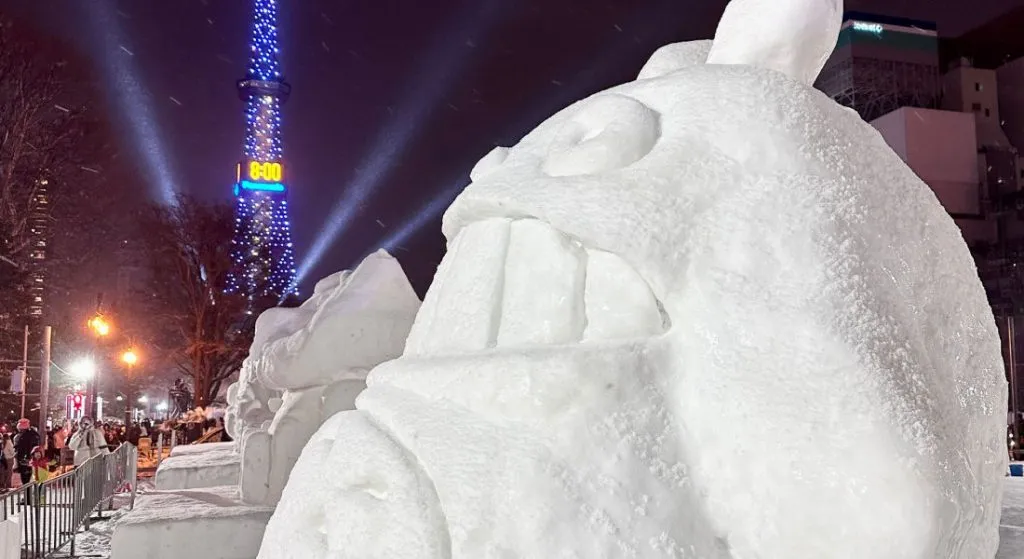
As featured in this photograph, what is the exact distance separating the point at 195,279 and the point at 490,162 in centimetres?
2579

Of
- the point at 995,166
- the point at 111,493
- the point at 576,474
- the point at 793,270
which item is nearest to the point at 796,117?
the point at 793,270

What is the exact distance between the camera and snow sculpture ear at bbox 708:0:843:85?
1983 mm

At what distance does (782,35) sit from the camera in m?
1.99

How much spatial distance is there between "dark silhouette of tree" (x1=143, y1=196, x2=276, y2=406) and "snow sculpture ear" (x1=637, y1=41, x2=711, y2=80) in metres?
25.1

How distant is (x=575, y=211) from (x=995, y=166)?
108 feet

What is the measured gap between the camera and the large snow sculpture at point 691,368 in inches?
57.5

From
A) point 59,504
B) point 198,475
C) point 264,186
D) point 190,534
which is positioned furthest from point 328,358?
point 264,186

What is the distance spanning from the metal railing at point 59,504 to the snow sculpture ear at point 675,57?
23.3 ft

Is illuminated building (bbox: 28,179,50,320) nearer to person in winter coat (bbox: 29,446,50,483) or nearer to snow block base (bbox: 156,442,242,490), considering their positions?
person in winter coat (bbox: 29,446,50,483)

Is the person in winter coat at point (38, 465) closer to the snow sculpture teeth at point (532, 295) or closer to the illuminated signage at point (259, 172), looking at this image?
the snow sculpture teeth at point (532, 295)

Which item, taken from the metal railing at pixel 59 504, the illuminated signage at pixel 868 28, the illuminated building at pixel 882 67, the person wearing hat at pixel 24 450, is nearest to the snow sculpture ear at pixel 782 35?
the metal railing at pixel 59 504

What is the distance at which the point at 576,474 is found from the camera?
4.92ft

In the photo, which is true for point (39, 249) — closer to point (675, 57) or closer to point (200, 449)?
point (200, 449)

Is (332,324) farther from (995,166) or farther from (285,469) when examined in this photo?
(995,166)
